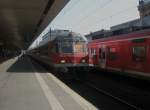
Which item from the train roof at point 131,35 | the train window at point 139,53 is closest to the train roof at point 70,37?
the train roof at point 131,35

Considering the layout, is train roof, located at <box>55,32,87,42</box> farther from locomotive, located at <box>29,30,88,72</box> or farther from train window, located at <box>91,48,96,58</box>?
train window, located at <box>91,48,96,58</box>

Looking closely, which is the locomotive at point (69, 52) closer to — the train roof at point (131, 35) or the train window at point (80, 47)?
the train window at point (80, 47)

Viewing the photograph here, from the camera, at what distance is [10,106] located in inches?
424

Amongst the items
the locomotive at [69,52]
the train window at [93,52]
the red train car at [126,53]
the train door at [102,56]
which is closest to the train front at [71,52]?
the locomotive at [69,52]

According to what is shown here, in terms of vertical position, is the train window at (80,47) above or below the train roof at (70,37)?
below

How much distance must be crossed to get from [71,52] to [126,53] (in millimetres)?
4184

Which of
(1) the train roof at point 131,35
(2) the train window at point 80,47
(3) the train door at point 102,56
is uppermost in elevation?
(1) the train roof at point 131,35

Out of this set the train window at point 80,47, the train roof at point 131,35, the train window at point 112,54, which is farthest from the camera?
the train window at point 80,47

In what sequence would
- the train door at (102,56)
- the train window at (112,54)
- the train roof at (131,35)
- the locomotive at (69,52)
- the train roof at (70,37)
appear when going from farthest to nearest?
the train door at (102,56) → the train roof at (70,37) → the locomotive at (69,52) → the train window at (112,54) → the train roof at (131,35)

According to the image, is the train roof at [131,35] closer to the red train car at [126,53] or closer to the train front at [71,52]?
the red train car at [126,53]

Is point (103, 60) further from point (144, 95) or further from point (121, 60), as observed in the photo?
point (144, 95)

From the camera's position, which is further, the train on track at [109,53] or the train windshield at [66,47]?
the train windshield at [66,47]

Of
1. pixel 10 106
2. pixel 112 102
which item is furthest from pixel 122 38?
pixel 10 106

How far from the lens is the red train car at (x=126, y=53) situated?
636 inches
